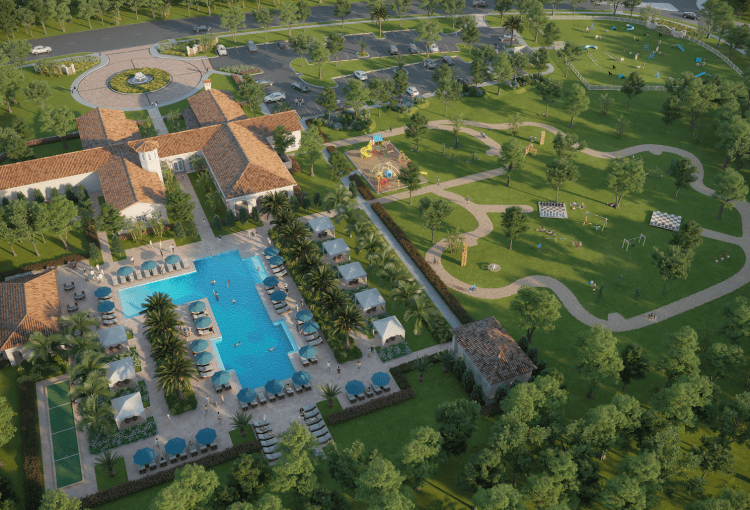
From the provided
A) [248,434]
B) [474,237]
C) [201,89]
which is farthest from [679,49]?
[248,434]

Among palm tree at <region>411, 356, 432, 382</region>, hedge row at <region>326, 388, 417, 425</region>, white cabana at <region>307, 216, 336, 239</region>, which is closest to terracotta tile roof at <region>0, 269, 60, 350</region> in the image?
white cabana at <region>307, 216, 336, 239</region>

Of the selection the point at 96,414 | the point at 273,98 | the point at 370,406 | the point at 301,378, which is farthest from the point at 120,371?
the point at 273,98

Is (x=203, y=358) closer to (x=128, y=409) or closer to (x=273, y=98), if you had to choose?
(x=128, y=409)

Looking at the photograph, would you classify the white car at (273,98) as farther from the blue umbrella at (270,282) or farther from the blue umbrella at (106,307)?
the blue umbrella at (106,307)

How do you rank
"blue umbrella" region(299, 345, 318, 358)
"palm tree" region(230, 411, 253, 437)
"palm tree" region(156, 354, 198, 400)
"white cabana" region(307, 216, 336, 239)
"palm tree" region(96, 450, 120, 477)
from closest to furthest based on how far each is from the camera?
1. "palm tree" region(96, 450, 120, 477)
2. "palm tree" region(230, 411, 253, 437)
3. "palm tree" region(156, 354, 198, 400)
4. "blue umbrella" region(299, 345, 318, 358)
5. "white cabana" region(307, 216, 336, 239)

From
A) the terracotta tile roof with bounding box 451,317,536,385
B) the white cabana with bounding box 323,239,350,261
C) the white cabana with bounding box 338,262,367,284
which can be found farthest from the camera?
the white cabana with bounding box 323,239,350,261

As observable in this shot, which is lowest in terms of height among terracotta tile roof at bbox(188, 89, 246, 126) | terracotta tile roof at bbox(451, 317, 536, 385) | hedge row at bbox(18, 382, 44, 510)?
hedge row at bbox(18, 382, 44, 510)

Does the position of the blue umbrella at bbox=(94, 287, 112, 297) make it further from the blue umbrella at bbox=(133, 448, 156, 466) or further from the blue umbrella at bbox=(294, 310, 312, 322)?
the blue umbrella at bbox=(133, 448, 156, 466)
